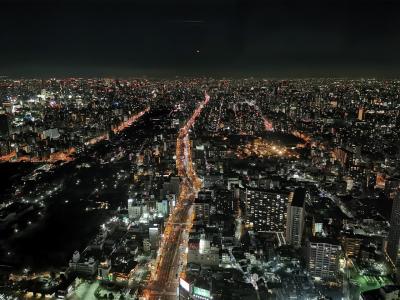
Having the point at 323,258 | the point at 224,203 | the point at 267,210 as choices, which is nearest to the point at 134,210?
the point at 224,203

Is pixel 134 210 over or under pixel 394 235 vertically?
under

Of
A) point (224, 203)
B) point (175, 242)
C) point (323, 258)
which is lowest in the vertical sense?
point (175, 242)

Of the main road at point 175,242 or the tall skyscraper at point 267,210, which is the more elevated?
the tall skyscraper at point 267,210

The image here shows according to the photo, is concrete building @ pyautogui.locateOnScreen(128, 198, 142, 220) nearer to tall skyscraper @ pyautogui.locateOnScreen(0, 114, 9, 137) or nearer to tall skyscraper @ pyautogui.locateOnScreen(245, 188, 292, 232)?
tall skyscraper @ pyautogui.locateOnScreen(245, 188, 292, 232)

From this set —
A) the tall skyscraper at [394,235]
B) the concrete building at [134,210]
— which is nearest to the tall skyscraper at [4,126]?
the concrete building at [134,210]

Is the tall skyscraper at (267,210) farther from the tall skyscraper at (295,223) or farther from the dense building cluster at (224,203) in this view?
the tall skyscraper at (295,223)

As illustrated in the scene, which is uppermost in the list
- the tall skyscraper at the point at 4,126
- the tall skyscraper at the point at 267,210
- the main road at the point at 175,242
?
the tall skyscraper at the point at 4,126

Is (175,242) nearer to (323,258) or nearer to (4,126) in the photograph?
(323,258)

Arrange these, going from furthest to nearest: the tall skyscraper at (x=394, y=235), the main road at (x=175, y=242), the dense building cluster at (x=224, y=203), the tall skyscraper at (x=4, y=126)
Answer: the tall skyscraper at (x=4, y=126) < the tall skyscraper at (x=394, y=235) < the dense building cluster at (x=224, y=203) < the main road at (x=175, y=242)

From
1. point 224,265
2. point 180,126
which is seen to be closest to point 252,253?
point 224,265

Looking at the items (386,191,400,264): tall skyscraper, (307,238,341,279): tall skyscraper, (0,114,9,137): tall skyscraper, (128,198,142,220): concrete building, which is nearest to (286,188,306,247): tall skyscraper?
(307,238,341,279): tall skyscraper
